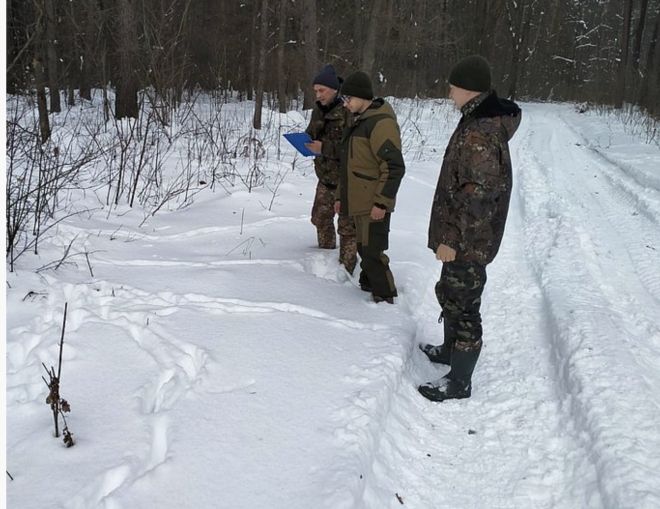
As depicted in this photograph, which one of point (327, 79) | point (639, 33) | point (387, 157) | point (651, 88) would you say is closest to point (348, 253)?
point (387, 157)

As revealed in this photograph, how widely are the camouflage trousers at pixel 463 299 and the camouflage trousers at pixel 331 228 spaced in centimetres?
140

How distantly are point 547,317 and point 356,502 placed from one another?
101 inches

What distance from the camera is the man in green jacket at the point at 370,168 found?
144 inches

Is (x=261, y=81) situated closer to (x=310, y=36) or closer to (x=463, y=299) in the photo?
(x=310, y=36)

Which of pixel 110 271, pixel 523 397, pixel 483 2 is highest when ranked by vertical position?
pixel 483 2

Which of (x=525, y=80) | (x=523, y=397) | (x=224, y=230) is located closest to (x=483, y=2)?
(x=525, y=80)

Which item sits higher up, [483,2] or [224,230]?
[483,2]

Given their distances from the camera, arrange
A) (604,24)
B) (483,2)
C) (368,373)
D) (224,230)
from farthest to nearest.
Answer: (604,24) → (483,2) → (224,230) → (368,373)

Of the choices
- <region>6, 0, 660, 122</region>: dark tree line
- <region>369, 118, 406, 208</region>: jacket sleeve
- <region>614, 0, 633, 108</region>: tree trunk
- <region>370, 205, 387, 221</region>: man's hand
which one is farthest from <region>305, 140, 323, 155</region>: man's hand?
<region>614, 0, 633, 108</region>: tree trunk

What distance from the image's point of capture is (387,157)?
3654 mm

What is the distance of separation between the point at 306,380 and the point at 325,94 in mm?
2366

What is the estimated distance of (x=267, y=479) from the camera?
2.22 m

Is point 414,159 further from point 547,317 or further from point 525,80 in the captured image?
point 525,80

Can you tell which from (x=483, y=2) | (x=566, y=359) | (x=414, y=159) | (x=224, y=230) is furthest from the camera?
(x=483, y=2)
